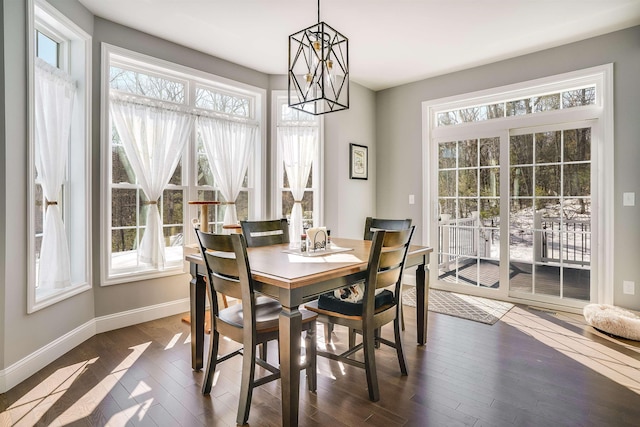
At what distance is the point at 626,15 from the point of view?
301 cm

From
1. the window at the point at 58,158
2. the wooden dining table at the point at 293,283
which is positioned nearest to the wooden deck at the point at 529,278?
the wooden dining table at the point at 293,283

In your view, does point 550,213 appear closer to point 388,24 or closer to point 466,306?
point 466,306

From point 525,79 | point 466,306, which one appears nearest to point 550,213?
point 466,306

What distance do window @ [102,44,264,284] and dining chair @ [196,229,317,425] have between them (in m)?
1.37

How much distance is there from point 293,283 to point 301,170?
2.82 meters

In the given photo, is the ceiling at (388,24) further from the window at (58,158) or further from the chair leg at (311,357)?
the chair leg at (311,357)

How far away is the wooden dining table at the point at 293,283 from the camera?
167 centimetres

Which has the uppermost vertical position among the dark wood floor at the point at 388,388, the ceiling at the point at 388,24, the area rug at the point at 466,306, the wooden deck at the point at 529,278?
the ceiling at the point at 388,24

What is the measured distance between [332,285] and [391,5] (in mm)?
2333

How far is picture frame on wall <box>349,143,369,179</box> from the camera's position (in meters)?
4.58

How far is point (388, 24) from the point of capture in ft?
10.3

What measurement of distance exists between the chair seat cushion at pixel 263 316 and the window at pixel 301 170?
2133 millimetres

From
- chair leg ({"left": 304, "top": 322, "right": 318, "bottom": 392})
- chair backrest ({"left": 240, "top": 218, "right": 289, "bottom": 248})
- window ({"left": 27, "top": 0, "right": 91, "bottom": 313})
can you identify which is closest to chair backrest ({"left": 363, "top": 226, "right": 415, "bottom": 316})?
chair leg ({"left": 304, "top": 322, "right": 318, "bottom": 392})

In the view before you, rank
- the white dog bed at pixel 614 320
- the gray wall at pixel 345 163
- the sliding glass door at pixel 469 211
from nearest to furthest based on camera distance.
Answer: the white dog bed at pixel 614 320 < the sliding glass door at pixel 469 211 < the gray wall at pixel 345 163
